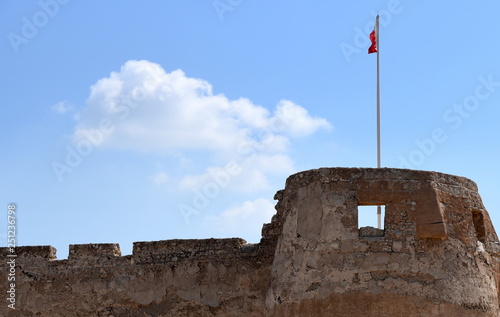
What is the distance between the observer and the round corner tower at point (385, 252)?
12.5 meters

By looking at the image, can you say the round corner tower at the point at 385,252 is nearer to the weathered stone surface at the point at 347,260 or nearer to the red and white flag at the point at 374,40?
the weathered stone surface at the point at 347,260

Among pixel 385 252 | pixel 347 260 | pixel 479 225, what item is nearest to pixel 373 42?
pixel 479 225

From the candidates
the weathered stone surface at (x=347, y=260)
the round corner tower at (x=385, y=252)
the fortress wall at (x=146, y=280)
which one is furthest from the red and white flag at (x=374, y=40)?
the fortress wall at (x=146, y=280)

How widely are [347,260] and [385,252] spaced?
0.56 meters

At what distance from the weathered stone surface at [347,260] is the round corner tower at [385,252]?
1 centimetres

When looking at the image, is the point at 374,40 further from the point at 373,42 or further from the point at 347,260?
the point at 347,260

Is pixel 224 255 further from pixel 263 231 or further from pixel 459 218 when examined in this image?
pixel 459 218

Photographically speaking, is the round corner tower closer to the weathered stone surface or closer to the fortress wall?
the weathered stone surface

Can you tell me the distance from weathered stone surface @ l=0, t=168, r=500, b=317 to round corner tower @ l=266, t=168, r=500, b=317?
15mm

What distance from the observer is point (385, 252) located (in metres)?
12.7

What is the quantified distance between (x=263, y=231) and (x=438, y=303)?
133 inches

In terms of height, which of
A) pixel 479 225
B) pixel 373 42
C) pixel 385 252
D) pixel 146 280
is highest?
pixel 373 42

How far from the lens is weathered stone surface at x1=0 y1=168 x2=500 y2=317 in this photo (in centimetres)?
1255

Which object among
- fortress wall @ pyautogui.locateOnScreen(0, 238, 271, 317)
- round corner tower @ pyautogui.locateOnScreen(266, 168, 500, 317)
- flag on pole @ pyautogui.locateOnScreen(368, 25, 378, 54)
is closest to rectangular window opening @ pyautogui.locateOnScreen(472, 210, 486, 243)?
round corner tower @ pyautogui.locateOnScreen(266, 168, 500, 317)
